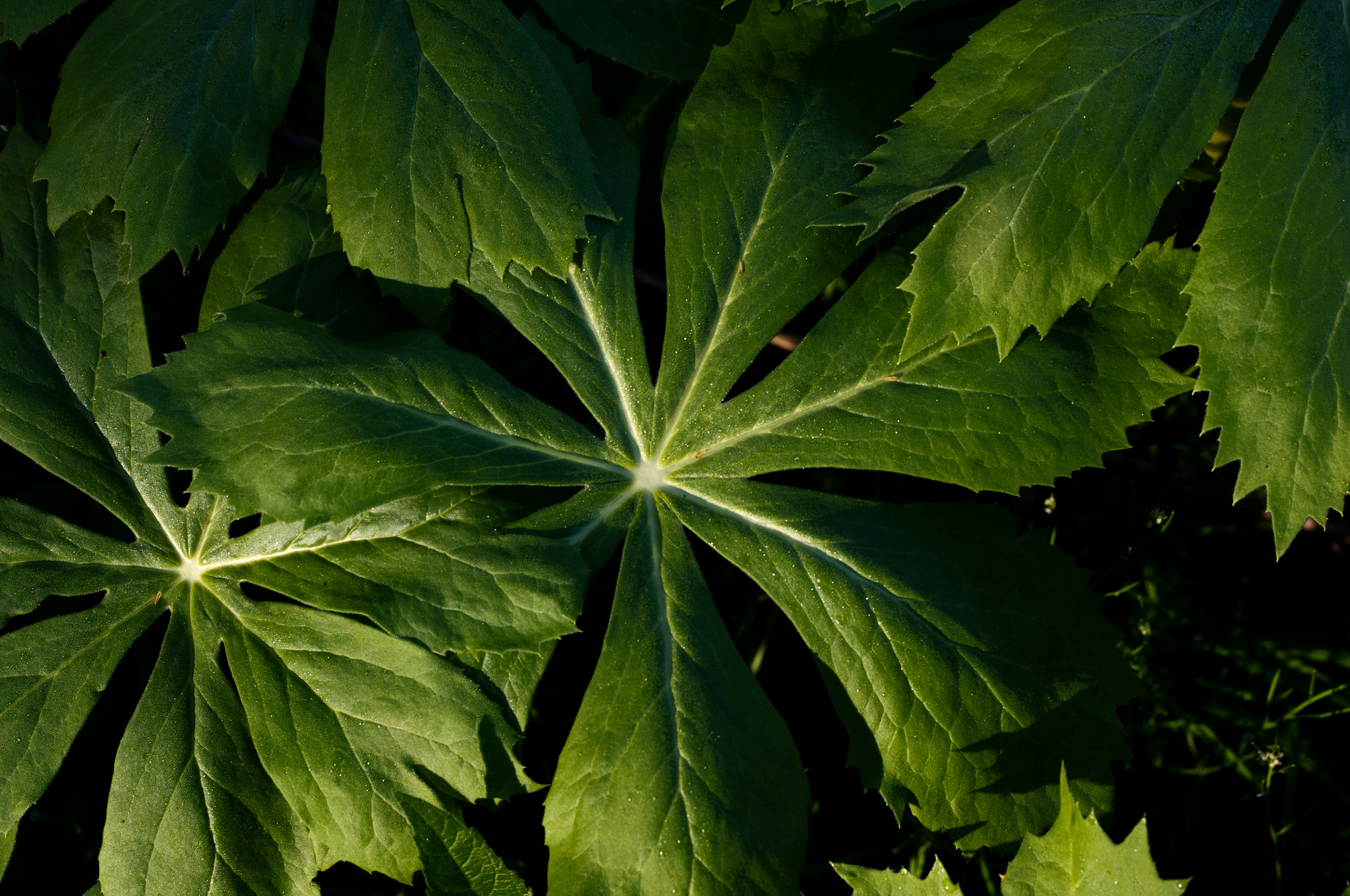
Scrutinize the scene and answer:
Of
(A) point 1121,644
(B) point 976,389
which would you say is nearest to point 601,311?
(B) point 976,389

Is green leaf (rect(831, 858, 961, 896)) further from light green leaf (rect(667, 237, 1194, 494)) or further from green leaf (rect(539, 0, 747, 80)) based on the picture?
green leaf (rect(539, 0, 747, 80))

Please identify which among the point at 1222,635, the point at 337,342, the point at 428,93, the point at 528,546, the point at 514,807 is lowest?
the point at 1222,635

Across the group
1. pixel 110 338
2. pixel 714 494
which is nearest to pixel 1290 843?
pixel 714 494

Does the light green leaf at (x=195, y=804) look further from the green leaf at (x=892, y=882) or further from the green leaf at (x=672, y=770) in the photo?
the green leaf at (x=892, y=882)

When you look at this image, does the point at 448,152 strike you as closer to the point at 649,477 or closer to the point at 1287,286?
the point at 649,477

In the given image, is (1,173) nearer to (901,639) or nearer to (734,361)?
(734,361)

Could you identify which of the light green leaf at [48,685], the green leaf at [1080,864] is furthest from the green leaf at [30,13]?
the green leaf at [1080,864]

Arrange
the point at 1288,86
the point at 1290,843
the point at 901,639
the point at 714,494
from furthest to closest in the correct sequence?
the point at 1290,843 → the point at 714,494 → the point at 901,639 → the point at 1288,86
